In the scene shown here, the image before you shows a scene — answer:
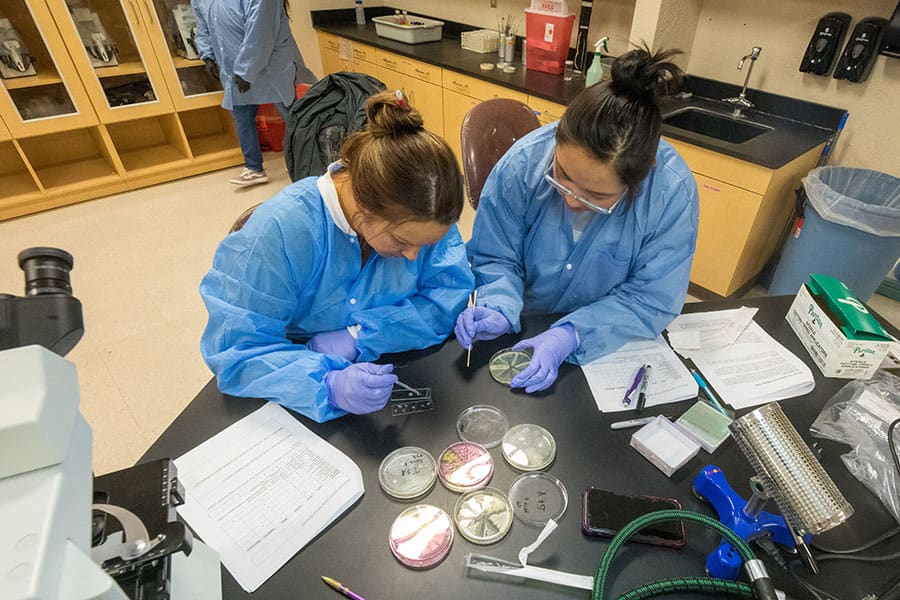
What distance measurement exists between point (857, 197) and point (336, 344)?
2459 millimetres

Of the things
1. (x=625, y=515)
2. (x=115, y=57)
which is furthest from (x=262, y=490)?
(x=115, y=57)

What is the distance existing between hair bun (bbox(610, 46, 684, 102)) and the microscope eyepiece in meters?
1.02

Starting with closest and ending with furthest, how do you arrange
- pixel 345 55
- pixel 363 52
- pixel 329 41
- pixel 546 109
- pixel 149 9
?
pixel 546 109, pixel 149 9, pixel 363 52, pixel 345 55, pixel 329 41

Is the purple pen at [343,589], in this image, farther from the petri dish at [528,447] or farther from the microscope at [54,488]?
the petri dish at [528,447]

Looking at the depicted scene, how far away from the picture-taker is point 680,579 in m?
0.70

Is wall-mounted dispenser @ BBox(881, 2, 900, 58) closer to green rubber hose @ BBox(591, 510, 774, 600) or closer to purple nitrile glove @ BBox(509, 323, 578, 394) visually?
purple nitrile glove @ BBox(509, 323, 578, 394)

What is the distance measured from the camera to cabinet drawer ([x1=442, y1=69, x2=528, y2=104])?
279 cm

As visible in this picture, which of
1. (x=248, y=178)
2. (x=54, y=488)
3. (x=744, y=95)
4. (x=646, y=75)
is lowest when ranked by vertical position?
(x=248, y=178)

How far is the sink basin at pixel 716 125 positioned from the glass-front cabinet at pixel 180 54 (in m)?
3.16

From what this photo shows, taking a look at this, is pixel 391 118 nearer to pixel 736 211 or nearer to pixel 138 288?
pixel 736 211

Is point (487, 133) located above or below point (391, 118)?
below

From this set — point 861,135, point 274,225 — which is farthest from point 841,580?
point 861,135

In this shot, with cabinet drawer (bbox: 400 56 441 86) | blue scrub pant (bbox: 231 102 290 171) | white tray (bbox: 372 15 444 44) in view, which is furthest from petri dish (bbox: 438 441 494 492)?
white tray (bbox: 372 15 444 44)

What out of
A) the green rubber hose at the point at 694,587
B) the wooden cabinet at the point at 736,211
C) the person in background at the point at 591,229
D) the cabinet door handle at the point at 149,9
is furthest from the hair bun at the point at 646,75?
the cabinet door handle at the point at 149,9
